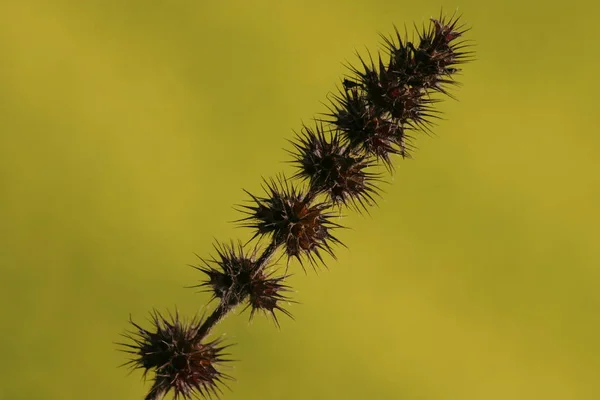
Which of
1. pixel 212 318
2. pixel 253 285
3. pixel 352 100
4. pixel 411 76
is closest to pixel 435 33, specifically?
pixel 411 76

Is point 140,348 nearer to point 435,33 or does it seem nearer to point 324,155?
point 324,155

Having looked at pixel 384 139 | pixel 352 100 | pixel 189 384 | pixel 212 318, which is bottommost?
pixel 189 384

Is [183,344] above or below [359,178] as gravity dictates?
below

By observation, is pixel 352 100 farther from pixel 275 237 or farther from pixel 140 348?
pixel 140 348

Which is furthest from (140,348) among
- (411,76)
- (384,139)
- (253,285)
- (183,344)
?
(411,76)

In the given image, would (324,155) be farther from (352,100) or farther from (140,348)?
(140,348)

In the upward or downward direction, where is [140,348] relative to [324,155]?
downward

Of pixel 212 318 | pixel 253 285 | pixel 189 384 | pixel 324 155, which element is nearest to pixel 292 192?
pixel 324 155
